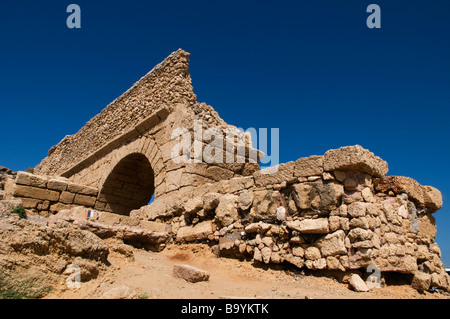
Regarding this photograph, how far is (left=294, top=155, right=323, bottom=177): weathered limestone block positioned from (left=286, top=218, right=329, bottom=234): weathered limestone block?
0.62m

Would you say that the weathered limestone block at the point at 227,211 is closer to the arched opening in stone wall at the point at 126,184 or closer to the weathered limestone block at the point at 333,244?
the weathered limestone block at the point at 333,244

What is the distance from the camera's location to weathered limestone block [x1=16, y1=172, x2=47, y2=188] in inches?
333

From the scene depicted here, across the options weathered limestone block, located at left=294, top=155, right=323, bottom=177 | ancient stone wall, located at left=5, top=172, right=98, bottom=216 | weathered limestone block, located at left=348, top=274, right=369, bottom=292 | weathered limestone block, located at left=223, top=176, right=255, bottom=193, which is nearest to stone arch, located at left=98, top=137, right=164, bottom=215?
ancient stone wall, located at left=5, top=172, right=98, bottom=216

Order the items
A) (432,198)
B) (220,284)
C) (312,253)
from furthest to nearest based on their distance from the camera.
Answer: (432,198) → (312,253) → (220,284)

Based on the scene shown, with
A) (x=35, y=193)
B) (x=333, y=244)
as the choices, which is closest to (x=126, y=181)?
(x=35, y=193)

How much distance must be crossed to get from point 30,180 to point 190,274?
6.90 meters

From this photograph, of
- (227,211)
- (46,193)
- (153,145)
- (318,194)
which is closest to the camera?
(318,194)

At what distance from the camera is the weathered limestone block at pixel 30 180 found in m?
8.47

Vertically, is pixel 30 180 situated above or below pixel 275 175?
above

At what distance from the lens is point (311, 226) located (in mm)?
4023

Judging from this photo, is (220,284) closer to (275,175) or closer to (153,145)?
(275,175)

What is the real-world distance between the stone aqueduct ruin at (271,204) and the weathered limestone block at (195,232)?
0.02 meters

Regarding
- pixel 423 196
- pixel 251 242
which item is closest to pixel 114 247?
pixel 251 242

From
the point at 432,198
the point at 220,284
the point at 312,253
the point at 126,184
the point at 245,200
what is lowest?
the point at 220,284
